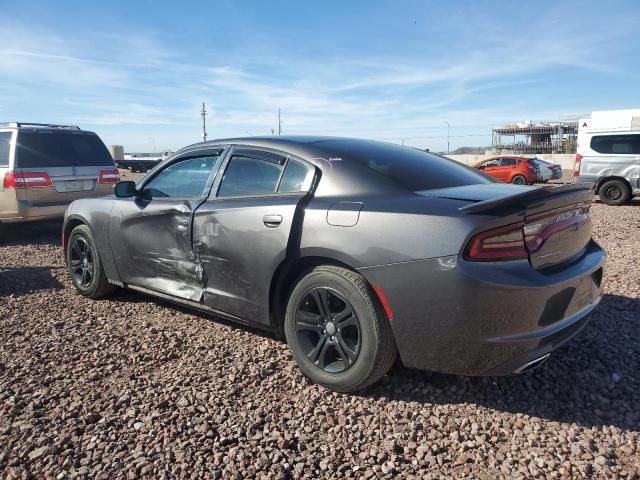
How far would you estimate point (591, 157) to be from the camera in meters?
12.8

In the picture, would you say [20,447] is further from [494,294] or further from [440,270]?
[494,294]

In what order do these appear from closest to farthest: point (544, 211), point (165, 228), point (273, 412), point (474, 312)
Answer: point (474, 312)
point (544, 211)
point (273, 412)
point (165, 228)

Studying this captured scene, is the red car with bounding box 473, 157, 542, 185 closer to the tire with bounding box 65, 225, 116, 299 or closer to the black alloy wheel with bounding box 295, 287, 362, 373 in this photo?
the tire with bounding box 65, 225, 116, 299

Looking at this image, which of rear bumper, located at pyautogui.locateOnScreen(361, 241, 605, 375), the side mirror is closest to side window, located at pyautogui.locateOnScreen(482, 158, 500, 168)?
the side mirror

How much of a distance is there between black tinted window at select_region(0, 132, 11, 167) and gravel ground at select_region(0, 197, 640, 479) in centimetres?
420

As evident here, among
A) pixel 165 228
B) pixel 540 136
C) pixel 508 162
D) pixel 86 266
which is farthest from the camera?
pixel 540 136

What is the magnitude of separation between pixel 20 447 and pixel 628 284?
194 inches

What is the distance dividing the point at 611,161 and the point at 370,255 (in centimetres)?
1246

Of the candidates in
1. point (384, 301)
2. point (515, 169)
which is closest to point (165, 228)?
point (384, 301)

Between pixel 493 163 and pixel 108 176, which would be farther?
pixel 493 163

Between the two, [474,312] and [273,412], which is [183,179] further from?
[474,312]

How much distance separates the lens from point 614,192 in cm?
1258

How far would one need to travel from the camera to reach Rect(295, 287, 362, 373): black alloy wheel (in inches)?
105

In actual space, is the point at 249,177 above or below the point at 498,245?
above
